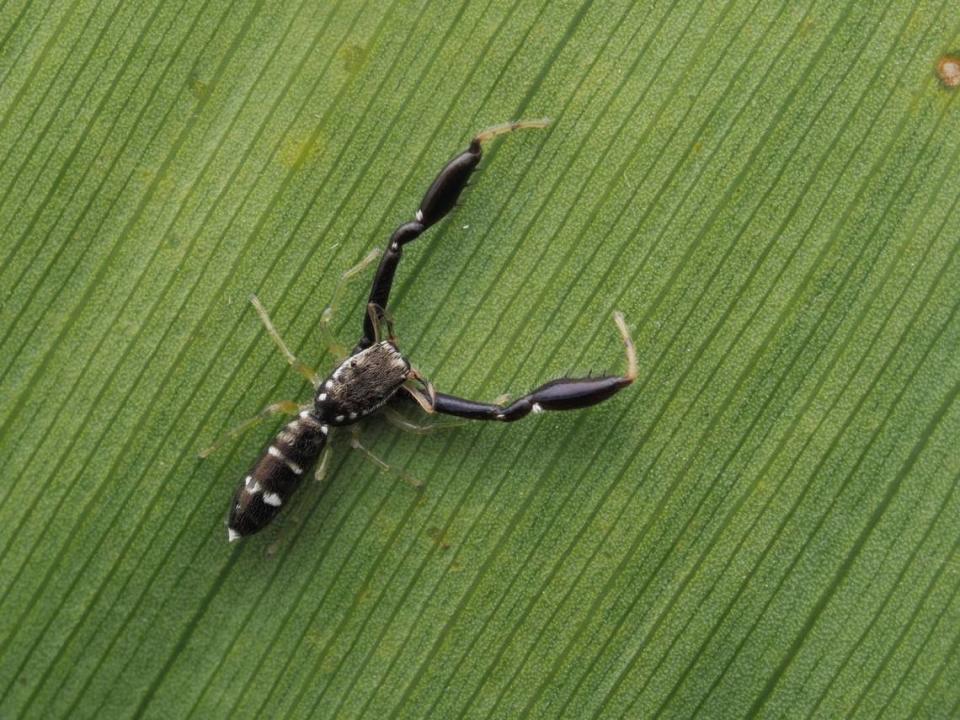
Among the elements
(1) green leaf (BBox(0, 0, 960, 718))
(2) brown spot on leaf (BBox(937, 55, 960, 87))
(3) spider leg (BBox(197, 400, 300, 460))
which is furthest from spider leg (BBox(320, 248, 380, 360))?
(2) brown spot on leaf (BBox(937, 55, 960, 87))

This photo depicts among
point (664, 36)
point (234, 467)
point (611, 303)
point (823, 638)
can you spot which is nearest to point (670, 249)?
point (611, 303)

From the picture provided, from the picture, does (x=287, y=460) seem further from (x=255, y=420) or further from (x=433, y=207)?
(x=433, y=207)

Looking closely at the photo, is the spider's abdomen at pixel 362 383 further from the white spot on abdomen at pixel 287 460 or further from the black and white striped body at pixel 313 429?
the white spot on abdomen at pixel 287 460

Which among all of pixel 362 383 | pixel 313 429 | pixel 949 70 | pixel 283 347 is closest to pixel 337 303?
pixel 283 347

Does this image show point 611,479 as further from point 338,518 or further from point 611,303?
point 338,518

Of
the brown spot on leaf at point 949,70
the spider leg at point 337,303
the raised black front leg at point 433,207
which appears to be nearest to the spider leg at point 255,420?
the spider leg at point 337,303

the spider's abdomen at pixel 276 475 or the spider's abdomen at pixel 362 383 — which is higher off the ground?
the spider's abdomen at pixel 362 383

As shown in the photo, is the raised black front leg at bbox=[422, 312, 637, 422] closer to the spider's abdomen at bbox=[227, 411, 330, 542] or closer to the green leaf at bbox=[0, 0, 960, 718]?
Answer: the green leaf at bbox=[0, 0, 960, 718]
